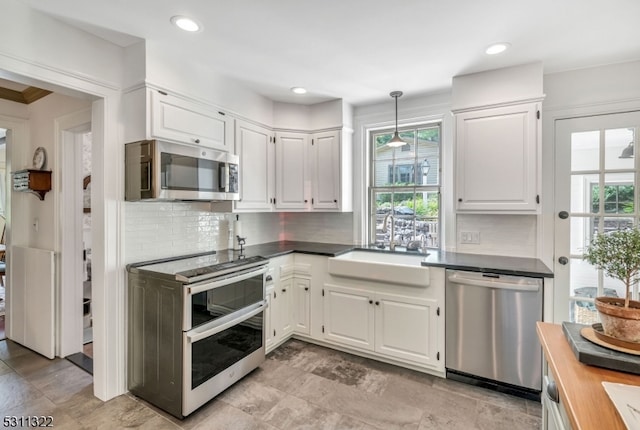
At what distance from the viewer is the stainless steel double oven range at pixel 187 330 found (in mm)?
1993


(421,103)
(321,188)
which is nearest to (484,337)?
(321,188)

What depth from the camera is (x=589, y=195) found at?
2537 mm

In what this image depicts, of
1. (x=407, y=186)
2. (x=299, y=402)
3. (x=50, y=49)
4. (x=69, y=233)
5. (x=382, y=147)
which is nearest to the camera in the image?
(x=50, y=49)

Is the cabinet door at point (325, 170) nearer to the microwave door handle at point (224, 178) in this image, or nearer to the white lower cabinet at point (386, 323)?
the white lower cabinet at point (386, 323)

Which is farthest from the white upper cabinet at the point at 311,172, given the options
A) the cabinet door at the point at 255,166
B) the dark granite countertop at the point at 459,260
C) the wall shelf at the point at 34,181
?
the wall shelf at the point at 34,181

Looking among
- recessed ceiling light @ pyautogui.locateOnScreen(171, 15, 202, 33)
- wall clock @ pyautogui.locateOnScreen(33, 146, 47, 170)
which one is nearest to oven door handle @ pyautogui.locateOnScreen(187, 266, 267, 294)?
recessed ceiling light @ pyautogui.locateOnScreen(171, 15, 202, 33)

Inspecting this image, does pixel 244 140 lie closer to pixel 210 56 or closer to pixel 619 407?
pixel 210 56

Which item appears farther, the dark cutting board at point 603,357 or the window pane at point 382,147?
the window pane at point 382,147

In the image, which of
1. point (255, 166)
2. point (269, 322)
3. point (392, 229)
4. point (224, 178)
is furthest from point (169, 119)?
point (392, 229)

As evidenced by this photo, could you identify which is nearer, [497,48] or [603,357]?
[603,357]

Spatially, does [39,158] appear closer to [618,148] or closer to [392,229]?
[392,229]

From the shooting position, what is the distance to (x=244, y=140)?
303 centimetres

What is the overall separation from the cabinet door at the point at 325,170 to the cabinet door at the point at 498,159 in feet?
4.02

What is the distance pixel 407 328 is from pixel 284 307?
1.18m
